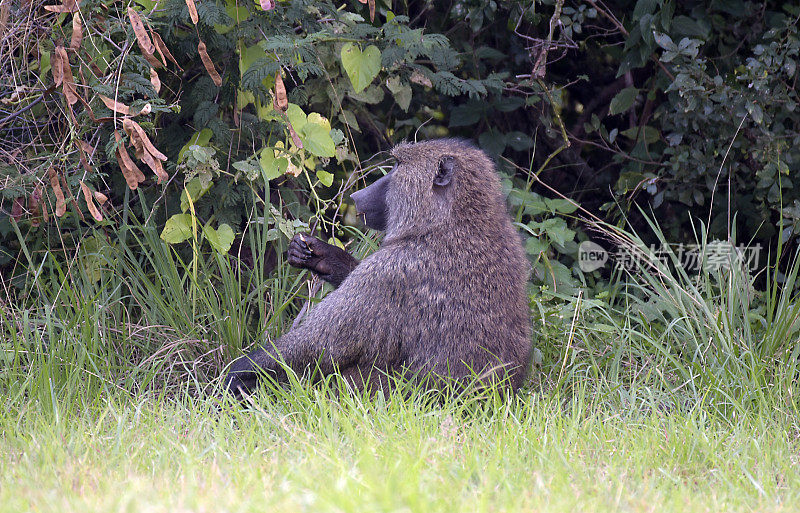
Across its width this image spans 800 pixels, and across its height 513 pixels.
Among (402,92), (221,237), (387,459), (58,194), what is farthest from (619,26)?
(387,459)

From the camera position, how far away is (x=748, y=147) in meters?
4.07

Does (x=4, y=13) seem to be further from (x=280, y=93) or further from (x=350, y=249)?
(x=350, y=249)

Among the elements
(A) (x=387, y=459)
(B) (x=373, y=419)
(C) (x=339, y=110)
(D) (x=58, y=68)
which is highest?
(D) (x=58, y=68)

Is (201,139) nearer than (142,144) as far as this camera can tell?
No

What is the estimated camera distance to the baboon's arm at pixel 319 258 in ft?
10.3

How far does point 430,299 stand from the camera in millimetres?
2797

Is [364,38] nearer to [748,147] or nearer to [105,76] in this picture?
[105,76]

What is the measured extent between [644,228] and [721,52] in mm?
1069

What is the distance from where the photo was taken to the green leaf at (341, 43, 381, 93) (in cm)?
344

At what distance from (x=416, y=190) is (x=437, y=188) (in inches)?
2.7

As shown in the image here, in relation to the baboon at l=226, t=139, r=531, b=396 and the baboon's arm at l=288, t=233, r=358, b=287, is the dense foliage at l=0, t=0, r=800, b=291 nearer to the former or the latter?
the baboon's arm at l=288, t=233, r=358, b=287

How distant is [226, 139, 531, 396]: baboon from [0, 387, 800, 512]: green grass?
14 centimetres

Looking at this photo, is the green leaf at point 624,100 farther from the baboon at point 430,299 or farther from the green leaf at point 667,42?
the baboon at point 430,299

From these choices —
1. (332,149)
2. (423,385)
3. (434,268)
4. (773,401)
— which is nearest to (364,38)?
(332,149)
